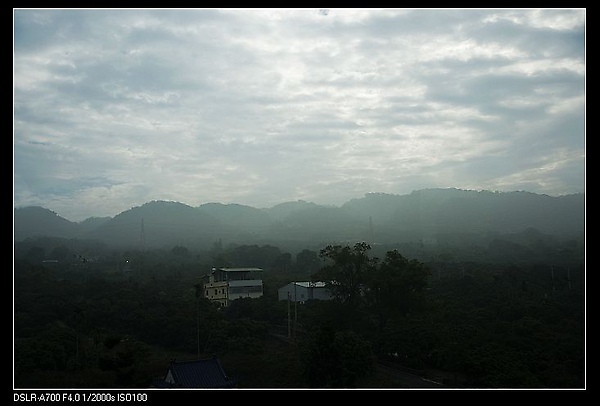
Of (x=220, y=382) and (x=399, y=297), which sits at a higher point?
(x=399, y=297)

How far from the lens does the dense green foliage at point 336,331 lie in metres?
6.70

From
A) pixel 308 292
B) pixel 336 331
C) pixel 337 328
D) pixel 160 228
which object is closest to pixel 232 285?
pixel 308 292

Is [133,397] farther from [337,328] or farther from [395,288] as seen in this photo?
[395,288]

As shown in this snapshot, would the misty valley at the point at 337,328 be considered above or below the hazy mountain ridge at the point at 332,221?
below

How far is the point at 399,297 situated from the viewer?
10.1 metres

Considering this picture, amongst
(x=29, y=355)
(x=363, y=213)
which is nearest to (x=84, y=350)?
(x=29, y=355)

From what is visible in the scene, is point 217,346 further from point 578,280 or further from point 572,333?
point 578,280

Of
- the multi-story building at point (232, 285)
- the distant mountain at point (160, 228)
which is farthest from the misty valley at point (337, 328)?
the distant mountain at point (160, 228)

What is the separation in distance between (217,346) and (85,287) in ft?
27.2

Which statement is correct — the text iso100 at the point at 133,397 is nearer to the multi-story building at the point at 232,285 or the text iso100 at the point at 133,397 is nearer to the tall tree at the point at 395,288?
the tall tree at the point at 395,288

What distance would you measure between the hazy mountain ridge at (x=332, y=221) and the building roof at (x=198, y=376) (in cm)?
1671

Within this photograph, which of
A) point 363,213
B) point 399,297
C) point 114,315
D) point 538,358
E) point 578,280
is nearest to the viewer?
point 538,358

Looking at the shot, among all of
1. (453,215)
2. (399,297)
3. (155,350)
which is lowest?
(155,350)

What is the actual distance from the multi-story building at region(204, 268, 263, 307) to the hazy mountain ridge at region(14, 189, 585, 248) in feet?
28.5
